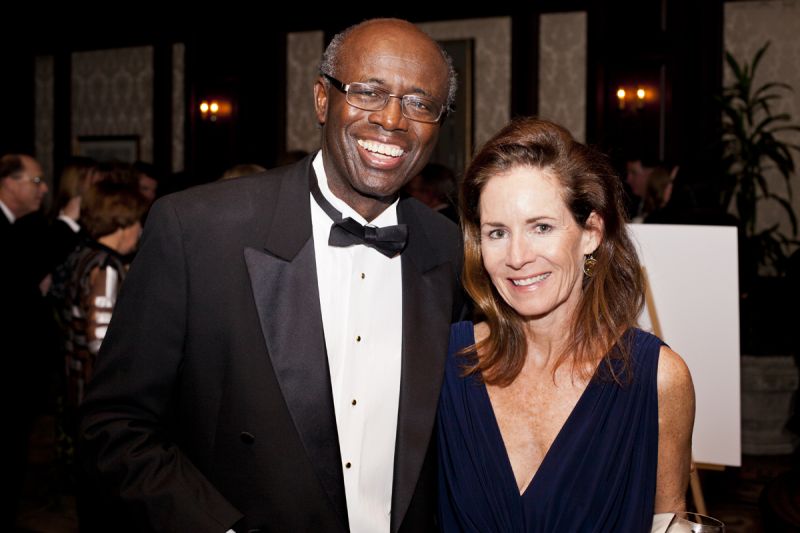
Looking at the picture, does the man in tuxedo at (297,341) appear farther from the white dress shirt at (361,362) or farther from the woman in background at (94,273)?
the woman in background at (94,273)

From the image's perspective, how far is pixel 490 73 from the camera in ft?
26.5

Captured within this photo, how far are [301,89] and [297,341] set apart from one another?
24.7 feet

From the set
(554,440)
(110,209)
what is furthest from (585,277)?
(110,209)

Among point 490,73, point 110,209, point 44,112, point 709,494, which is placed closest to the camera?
point 110,209

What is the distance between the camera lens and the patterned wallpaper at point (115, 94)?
32.1ft

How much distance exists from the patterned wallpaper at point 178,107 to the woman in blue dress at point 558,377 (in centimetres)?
803

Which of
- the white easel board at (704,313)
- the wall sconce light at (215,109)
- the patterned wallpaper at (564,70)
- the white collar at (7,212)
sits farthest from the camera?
the wall sconce light at (215,109)

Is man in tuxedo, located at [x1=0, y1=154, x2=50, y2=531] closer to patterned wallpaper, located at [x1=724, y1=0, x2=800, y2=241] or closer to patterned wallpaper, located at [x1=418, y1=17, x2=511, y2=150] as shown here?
patterned wallpaper, located at [x1=418, y1=17, x2=511, y2=150]

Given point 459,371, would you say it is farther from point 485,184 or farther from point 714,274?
point 714,274

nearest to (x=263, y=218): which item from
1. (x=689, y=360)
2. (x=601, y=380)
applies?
(x=601, y=380)

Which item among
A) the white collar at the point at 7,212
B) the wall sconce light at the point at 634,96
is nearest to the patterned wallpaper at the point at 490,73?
the wall sconce light at the point at 634,96

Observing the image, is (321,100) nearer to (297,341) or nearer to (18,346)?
(297,341)

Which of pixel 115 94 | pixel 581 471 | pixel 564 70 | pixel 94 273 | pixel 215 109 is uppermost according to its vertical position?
pixel 115 94

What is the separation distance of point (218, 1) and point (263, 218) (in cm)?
773
